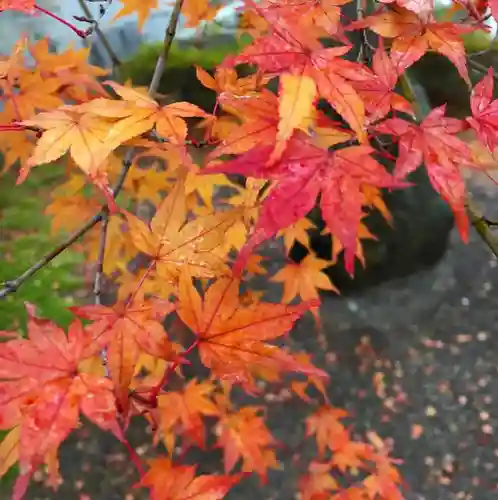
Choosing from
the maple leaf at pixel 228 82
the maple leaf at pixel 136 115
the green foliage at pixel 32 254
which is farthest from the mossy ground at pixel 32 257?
the maple leaf at pixel 136 115

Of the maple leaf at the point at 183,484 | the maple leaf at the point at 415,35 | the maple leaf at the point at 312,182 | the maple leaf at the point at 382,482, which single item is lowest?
the maple leaf at the point at 382,482

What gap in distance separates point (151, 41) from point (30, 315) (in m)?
2.48

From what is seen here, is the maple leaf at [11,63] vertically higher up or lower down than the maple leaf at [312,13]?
lower down

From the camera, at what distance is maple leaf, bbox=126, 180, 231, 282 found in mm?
704

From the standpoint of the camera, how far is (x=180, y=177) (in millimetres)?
734

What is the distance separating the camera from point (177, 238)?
71 centimetres

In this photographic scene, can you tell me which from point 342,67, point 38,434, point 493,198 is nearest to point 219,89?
point 342,67

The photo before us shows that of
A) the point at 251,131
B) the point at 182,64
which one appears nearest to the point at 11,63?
the point at 251,131

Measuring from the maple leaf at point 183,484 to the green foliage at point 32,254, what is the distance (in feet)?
2.75

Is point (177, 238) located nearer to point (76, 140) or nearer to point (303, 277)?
point (76, 140)

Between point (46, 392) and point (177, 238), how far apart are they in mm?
255

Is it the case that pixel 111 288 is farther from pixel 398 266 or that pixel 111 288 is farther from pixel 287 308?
pixel 287 308

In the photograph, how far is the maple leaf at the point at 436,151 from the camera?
56cm

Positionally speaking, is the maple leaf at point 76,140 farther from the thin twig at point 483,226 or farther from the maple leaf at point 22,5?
the thin twig at point 483,226
